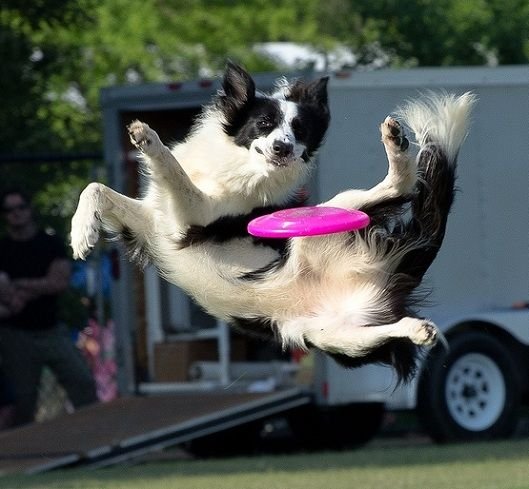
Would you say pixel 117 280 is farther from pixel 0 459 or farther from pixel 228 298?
pixel 228 298

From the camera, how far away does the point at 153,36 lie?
77.7 ft

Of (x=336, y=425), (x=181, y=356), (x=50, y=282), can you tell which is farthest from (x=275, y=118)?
(x=336, y=425)

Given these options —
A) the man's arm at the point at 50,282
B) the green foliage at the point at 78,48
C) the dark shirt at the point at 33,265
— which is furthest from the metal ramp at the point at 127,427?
the green foliage at the point at 78,48

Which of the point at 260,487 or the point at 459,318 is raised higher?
the point at 459,318

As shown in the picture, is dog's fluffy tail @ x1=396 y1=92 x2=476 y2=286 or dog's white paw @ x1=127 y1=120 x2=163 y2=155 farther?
dog's fluffy tail @ x1=396 y1=92 x2=476 y2=286

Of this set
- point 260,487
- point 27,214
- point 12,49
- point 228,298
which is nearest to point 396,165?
point 228,298

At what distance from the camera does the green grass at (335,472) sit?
9.91m

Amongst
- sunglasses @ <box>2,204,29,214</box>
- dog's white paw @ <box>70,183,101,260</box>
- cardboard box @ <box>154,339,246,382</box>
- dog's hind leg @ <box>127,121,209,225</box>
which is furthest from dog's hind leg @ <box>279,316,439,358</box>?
cardboard box @ <box>154,339,246,382</box>

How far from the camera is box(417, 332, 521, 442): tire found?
41.8ft

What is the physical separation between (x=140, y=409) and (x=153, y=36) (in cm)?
1189

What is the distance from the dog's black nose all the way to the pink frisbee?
0.99 feet

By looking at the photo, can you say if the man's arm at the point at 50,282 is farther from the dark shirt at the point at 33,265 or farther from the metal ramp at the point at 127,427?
the metal ramp at the point at 127,427

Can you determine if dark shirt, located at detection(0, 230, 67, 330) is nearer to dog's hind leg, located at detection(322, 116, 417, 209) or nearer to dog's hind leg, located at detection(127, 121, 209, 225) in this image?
dog's hind leg, located at detection(127, 121, 209, 225)

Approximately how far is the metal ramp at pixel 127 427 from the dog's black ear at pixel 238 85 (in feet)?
17.2
